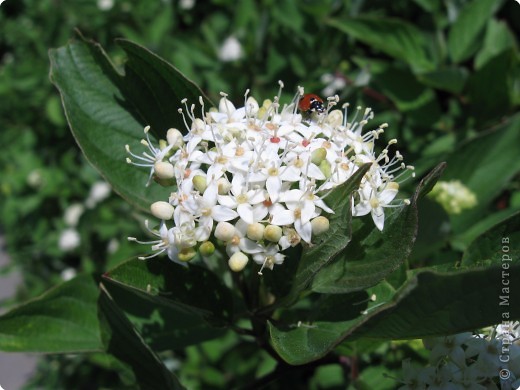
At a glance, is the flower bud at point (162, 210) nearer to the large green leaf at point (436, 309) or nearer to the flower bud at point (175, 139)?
the flower bud at point (175, 139)

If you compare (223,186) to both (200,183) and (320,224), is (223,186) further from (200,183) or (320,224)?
(320,224)

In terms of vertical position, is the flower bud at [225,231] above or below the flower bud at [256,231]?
below

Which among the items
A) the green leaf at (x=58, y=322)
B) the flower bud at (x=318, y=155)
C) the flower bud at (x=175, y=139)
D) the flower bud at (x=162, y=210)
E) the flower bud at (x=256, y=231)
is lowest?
the green leaf at (x=58, y=322)

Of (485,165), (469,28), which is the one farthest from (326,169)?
(469,28)

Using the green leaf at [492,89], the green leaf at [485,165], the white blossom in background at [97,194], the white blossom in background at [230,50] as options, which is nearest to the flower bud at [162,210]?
the green leaf at [485,165]

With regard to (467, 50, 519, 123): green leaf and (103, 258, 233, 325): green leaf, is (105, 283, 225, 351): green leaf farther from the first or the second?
(467, 50, 519, 123): green leaf

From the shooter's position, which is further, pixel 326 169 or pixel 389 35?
pixel 389 35

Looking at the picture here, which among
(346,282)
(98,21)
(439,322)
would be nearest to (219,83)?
(98,21)

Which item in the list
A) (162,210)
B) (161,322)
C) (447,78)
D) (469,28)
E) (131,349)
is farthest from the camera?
(469,28)

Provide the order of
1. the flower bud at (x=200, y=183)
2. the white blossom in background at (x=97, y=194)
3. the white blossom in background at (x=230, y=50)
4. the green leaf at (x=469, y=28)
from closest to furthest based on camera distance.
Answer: the flower bud at (x=200, y=183), the green leaf at (x=469, y=28), the white blossom in background at (x=230, y=50), the white blossom in background at (x=97, y=194)
